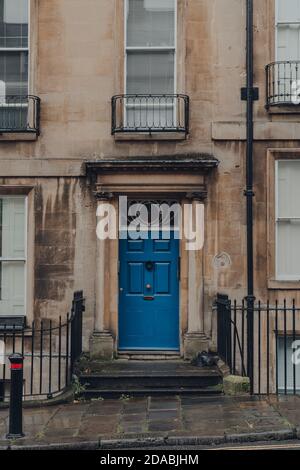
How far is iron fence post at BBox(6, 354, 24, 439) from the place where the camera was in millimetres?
7988

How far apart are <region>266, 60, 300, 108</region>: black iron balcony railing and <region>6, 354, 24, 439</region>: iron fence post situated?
6391mm

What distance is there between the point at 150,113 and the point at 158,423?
5800 mm

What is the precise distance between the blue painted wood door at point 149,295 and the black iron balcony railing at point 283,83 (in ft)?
10.3

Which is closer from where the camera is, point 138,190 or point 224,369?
point 224,369

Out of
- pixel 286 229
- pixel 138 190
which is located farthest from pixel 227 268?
pixel 138 190

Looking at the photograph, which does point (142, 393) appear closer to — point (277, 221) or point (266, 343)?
point (266, 343)

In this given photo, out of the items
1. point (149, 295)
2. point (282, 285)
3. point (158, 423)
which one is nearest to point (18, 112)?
point (149, 295)

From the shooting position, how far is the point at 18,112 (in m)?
11.9

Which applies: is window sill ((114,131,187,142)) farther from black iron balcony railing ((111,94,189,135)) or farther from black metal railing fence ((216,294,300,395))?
black metal railing fence ((216,294,300,395))

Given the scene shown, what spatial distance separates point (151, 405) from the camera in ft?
30.9

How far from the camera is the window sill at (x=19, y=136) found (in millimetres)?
11602

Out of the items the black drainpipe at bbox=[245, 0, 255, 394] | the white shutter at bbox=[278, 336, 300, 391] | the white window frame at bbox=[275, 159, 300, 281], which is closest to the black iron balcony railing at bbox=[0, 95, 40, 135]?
the black drainpipe at bbox=[245, 0, 255, 394]

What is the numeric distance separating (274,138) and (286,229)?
1.65m
